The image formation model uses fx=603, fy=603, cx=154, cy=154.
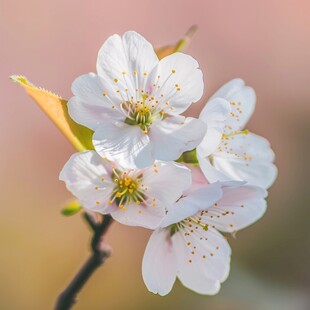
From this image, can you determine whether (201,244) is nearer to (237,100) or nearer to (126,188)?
(126,188)

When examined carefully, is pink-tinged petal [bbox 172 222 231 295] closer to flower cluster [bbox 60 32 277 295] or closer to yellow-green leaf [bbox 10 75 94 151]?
flower cluster [bbox 60 32 277 295]

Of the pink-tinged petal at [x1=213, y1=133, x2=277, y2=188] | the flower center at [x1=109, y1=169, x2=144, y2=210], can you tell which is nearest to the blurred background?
the pink-tinged petal at [x1=213, y1=133, x2=277, y2=188]

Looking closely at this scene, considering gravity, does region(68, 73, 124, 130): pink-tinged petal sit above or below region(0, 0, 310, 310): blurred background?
above

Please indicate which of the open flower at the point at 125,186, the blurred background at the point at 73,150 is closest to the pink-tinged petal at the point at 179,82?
the open flower at the point at 125,186

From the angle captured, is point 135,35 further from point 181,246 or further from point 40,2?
point 40,2

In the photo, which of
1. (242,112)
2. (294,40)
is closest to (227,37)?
(294,40)

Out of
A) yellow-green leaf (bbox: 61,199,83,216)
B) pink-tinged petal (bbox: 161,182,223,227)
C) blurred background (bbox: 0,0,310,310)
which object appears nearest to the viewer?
pink-tinged petal (bbox: 161,182,223,227)
